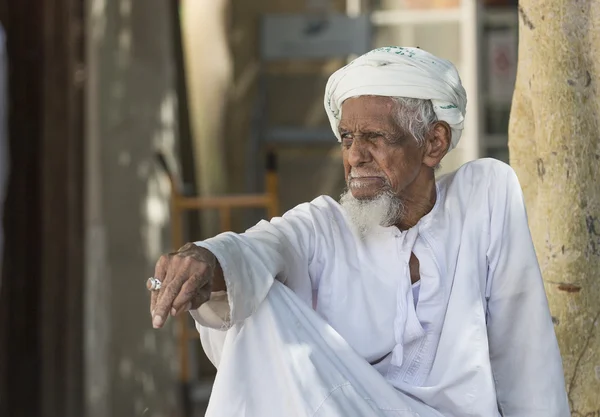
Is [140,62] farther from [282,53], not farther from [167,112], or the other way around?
[282,53]

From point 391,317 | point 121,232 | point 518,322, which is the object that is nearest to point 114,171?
point 121,232

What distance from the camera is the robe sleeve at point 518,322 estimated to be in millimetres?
3059

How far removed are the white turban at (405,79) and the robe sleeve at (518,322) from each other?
0.26 metres

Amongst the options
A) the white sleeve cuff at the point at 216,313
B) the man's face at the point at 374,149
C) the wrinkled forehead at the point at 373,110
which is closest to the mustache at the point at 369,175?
the man's face at the point at 374,149

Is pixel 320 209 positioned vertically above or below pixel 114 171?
above

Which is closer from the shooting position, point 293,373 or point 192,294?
point 192,294

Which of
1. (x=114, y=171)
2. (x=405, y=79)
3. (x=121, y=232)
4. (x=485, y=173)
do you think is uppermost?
(x=405, y=79)

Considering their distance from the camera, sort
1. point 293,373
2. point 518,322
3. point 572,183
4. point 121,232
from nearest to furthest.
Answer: point 293,373, point 518,322, point 572,183, point 121,232

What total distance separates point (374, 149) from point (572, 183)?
75cm

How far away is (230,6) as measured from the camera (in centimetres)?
757

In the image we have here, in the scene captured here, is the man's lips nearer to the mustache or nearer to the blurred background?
the mustache

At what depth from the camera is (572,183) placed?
11.6ft

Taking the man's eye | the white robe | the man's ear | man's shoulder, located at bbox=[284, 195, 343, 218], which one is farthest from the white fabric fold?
the man's ear

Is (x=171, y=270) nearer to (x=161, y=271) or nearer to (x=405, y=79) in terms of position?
(x=161, y=271)
